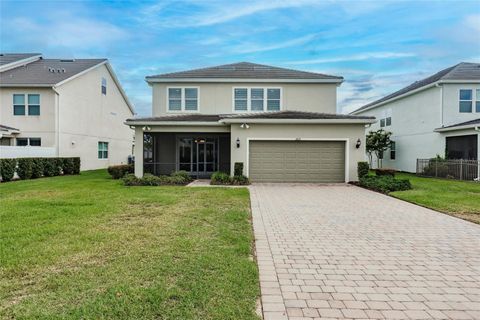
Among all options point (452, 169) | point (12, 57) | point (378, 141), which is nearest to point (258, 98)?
point (452, 169)

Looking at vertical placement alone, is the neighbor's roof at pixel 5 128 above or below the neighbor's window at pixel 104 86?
below

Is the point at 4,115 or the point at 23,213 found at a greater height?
the point at 4,115

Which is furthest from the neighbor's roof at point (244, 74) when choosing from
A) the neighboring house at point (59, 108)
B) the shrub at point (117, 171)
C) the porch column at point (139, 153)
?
the neighboring house at point (59, 108)

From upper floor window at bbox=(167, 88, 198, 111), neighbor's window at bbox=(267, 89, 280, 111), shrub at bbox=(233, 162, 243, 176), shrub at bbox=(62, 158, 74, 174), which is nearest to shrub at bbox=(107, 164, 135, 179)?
shrub at bbox=(62, 158, 74, 174)

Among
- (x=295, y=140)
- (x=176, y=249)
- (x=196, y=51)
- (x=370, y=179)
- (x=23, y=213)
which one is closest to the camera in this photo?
(x=176, y=249)

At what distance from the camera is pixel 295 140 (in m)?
16.3

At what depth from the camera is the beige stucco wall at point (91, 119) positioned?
21.9 m

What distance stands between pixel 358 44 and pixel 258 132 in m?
10.3

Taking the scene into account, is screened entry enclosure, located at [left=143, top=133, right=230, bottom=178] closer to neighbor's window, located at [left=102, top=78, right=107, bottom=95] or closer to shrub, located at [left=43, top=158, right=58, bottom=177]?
shrub, located at [left=43, top=158, right=58, bottom=177]

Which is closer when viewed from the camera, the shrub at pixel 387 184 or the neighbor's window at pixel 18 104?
the shrub at pixel 387 184

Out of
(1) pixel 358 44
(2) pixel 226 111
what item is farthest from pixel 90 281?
(1) pixel 358 44

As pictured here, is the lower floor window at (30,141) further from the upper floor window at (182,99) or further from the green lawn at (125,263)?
the green lawn at (125,263)

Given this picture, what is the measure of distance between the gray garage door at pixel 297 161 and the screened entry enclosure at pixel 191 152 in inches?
161

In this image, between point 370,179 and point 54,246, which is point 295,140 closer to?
point 370,179
